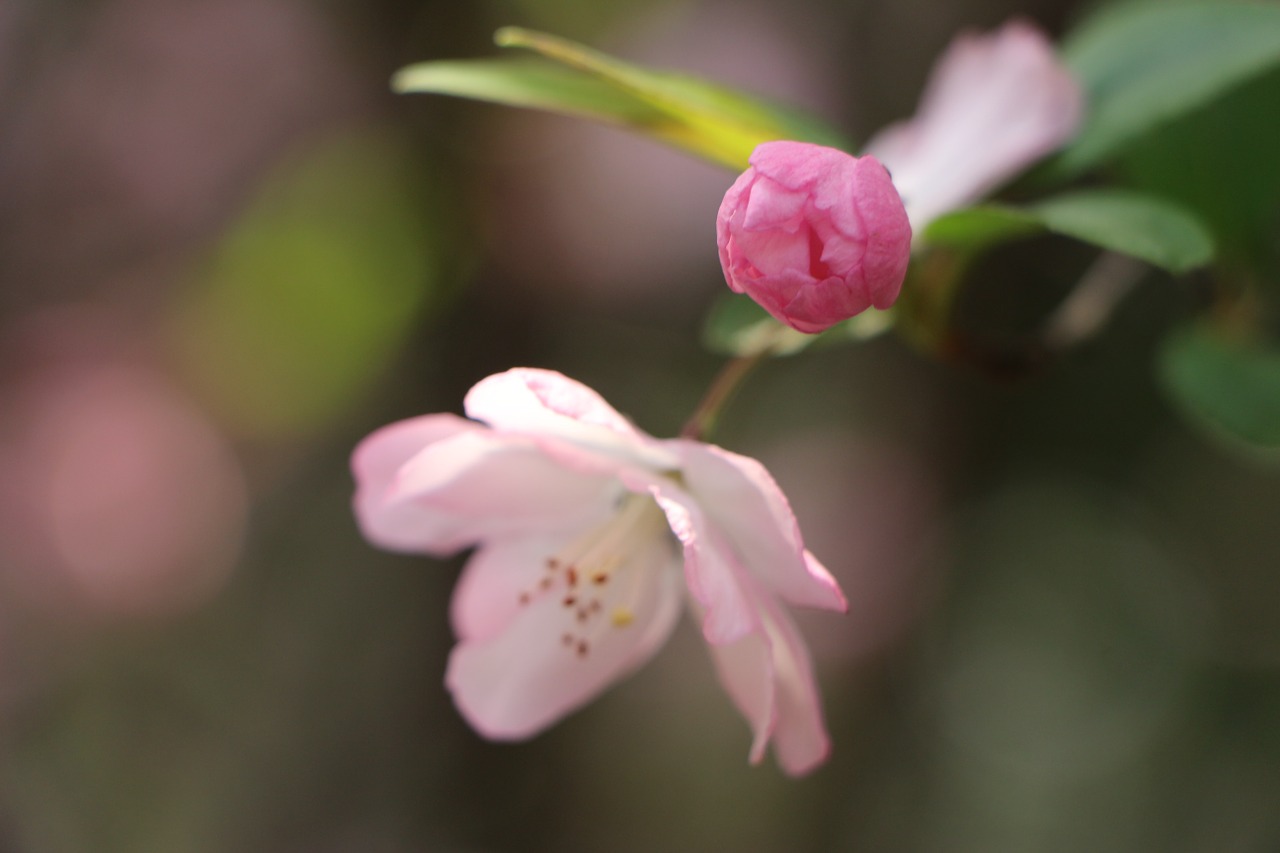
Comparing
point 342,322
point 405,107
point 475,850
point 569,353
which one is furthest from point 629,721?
point 405,107

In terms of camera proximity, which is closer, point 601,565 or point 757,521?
point 757,521

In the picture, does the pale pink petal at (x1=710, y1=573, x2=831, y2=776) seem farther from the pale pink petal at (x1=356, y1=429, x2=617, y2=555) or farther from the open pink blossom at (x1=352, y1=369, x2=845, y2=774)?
the pale pink petal at (x1=356, y1=429, x2=617, y2=555)

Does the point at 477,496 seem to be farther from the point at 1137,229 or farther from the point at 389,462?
the point at 1137,229

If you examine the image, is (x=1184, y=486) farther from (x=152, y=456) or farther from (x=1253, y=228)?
(x=152, y=456)

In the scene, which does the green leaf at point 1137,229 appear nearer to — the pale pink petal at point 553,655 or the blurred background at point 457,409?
the pale pink petal at point 553,655

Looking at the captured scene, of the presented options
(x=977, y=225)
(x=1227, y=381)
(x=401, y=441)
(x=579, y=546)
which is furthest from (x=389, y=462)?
(x=1227, y=381)

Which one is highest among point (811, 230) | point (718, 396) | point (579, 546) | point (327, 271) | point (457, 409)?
point (811, 230)

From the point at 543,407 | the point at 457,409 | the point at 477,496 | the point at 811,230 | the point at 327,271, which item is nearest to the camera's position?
the point at 811,230
